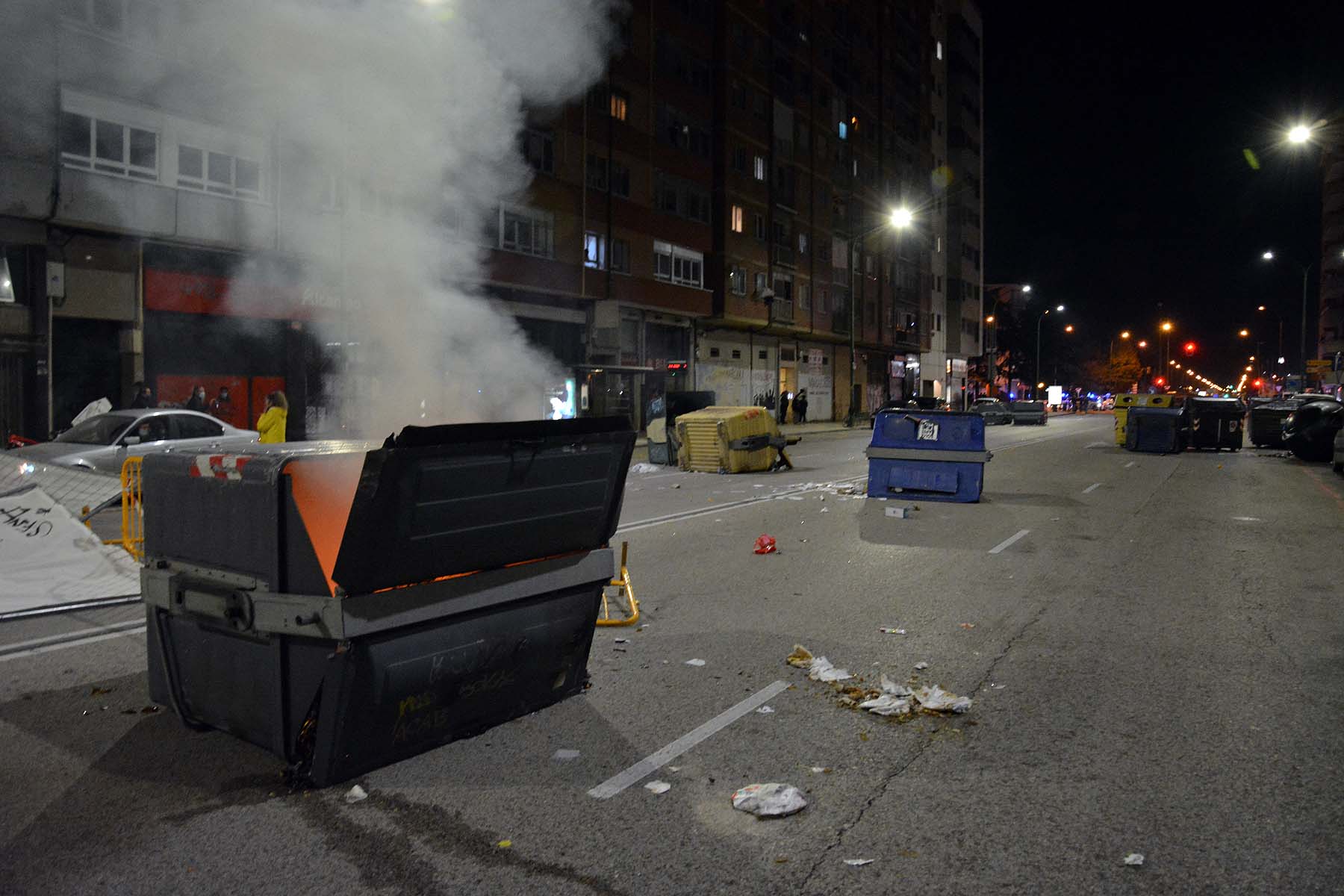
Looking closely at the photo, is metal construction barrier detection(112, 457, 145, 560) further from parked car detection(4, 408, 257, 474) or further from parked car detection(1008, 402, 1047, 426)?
parked car detection(1008, 402, 1047, 426)

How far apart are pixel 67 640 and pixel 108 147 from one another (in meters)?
14.0

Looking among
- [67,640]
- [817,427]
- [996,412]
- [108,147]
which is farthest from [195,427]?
[996,412]

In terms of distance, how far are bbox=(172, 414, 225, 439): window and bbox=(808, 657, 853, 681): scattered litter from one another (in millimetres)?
10903

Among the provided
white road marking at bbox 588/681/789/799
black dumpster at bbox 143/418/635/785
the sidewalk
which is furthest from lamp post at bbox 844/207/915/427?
black dumpster at bbox 143/418/635/785

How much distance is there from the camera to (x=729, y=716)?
4.42 m

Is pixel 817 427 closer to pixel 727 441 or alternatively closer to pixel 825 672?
pixel 727 441

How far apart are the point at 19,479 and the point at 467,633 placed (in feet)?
16.8

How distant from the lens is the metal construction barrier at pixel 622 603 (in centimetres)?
623

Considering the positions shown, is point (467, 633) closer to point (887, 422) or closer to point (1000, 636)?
point (1000, 636)

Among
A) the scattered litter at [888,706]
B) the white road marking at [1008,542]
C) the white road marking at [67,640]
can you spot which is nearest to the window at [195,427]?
the white road marking at [67,640]

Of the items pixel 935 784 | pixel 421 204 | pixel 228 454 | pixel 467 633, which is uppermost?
pixel 421 204

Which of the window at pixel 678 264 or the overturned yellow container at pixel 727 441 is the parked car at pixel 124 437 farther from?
the window at pixel 678 264

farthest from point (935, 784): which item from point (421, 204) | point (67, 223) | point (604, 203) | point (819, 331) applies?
point (819, 331)

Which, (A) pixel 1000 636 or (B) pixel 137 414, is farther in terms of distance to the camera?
(B) pixel 137 414
